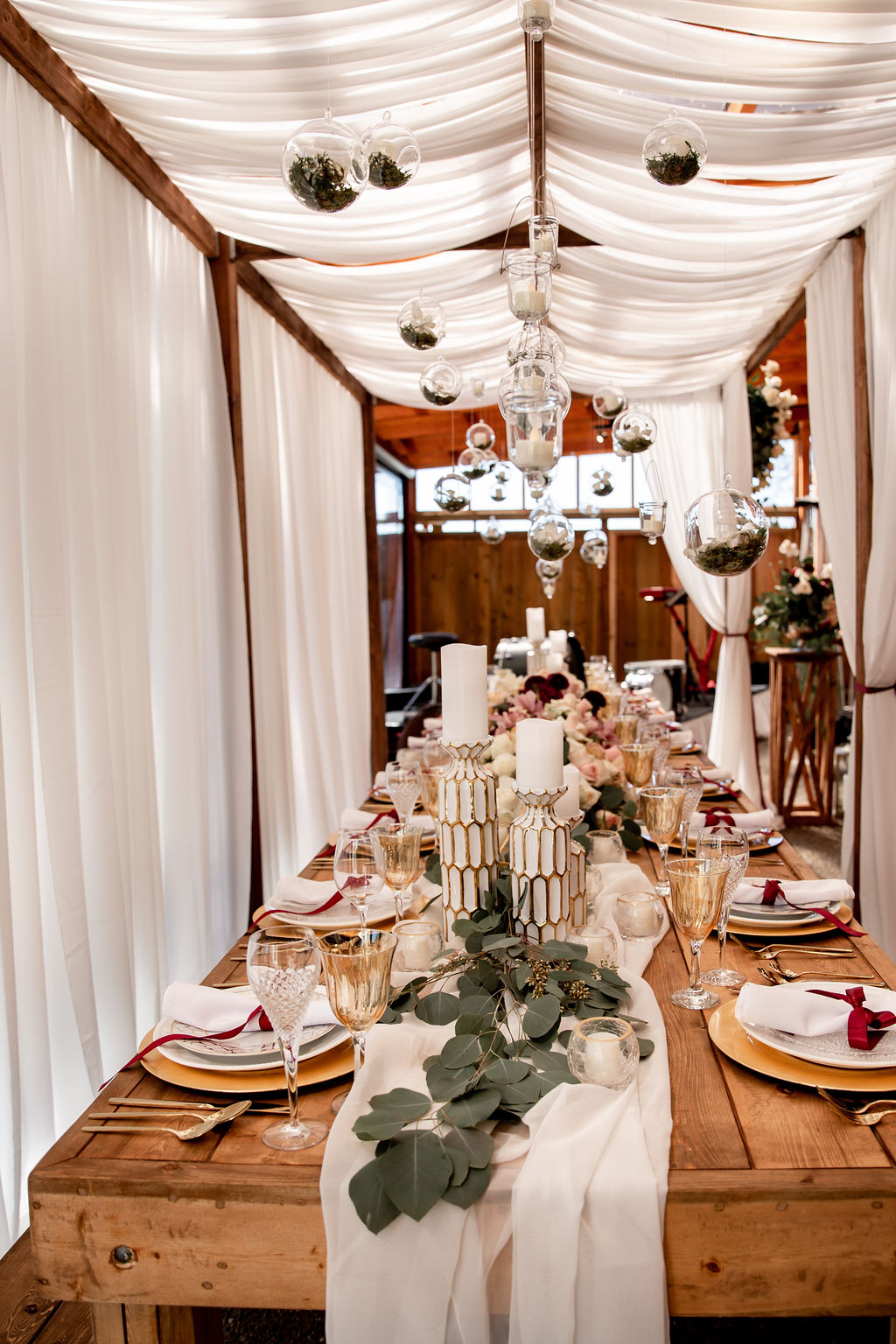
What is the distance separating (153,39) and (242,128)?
0.38 m

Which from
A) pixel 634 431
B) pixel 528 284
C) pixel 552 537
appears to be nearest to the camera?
pixel 528 284

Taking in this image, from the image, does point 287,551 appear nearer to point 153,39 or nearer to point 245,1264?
point 153,39

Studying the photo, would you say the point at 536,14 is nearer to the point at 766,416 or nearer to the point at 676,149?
the point at 676,149

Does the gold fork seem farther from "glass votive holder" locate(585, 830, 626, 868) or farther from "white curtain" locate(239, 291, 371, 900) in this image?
"white curtain" locate(239, 291, 371, 900)

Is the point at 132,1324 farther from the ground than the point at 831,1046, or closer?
closer

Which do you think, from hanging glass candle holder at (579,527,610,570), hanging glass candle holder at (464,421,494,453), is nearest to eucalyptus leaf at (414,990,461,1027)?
hanging glass candle holder at (464,421,494,453)

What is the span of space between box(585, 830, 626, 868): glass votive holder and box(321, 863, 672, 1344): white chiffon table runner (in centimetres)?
99

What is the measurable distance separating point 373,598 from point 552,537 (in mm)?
3339

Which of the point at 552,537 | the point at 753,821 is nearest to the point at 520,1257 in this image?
the point at 753,821

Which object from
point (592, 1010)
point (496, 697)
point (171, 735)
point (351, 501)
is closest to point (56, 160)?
point (171, 735)

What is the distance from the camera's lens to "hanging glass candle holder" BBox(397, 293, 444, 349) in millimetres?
2477

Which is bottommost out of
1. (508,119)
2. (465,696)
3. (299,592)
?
(465,696)

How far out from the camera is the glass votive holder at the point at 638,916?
166 cm

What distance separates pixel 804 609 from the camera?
18.4 ft
